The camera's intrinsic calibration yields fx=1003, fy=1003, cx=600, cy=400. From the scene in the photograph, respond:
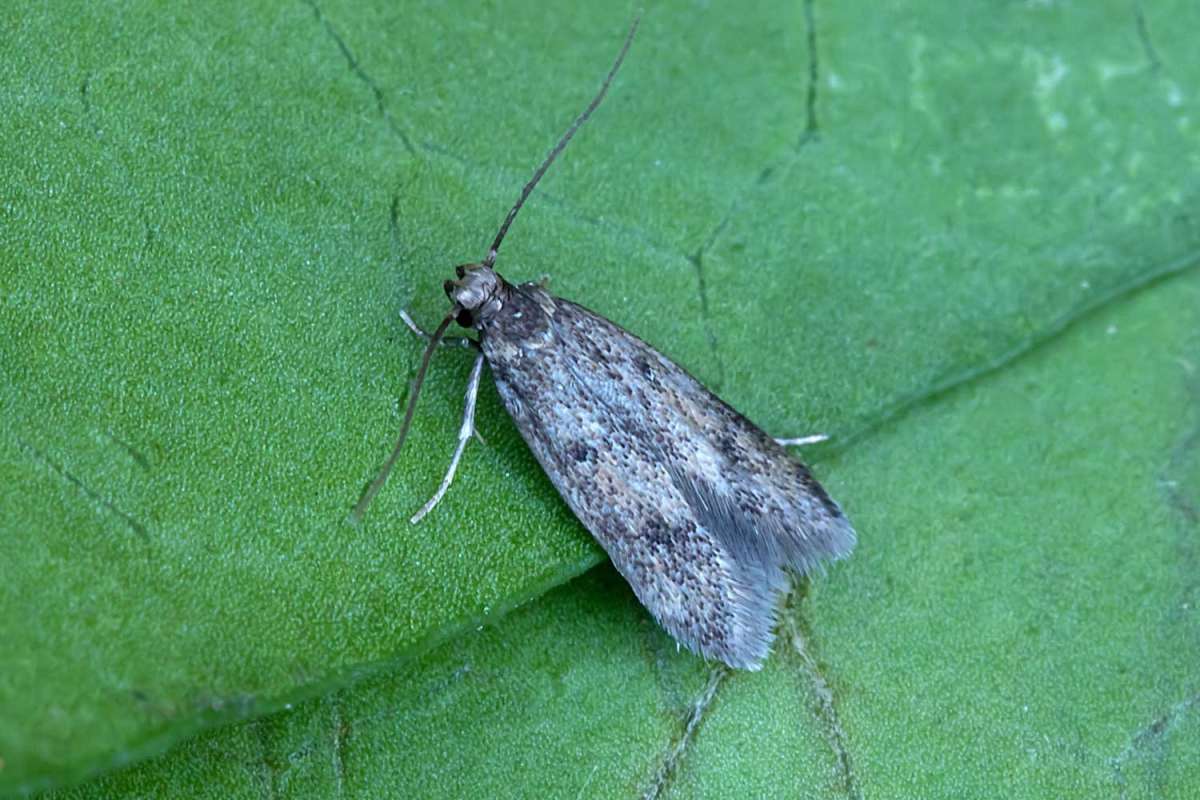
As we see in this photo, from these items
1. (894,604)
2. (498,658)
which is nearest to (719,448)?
(894,604)

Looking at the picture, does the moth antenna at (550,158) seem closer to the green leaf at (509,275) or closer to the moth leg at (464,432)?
the green leaf at (509,275)

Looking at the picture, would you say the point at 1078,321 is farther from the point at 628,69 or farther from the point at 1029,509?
the point at 628,69

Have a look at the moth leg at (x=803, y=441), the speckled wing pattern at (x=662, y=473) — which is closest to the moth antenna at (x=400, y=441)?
the speckled wing pattern at (x=662, y=473)

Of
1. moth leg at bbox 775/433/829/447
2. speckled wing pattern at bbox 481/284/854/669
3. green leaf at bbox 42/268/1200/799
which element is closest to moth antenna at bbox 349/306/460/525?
speckled wing pattern at bbox 481/284/854/669

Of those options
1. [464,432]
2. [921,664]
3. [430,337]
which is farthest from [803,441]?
[430,337]

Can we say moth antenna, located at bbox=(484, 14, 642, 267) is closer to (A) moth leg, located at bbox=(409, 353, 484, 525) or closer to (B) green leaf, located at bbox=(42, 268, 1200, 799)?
(A) moth leg, located at bbox=(409, 353, 484, 525)
